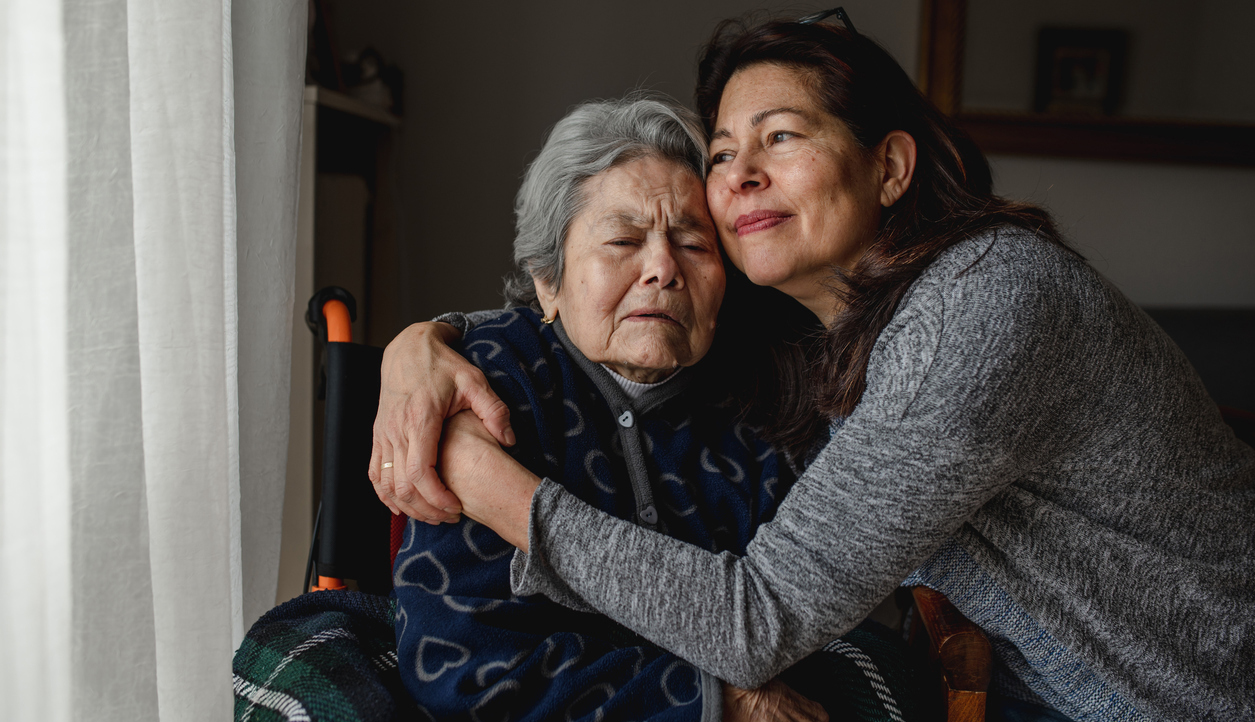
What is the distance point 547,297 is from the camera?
131 cm

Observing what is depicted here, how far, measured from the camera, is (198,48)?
3.32 feet

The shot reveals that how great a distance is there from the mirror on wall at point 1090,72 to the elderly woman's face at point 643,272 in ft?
6.21

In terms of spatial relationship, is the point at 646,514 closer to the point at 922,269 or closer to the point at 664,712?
the point at 664,712

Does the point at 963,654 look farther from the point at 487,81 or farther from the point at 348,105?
the point at 487,81

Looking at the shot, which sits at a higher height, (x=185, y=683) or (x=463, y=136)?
(x=463, y=136)

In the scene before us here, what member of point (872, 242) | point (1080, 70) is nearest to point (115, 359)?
point (872, 242)

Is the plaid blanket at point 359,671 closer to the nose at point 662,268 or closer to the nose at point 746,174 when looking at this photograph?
the nose at point 662,268

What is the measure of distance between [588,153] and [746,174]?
261 millimetres

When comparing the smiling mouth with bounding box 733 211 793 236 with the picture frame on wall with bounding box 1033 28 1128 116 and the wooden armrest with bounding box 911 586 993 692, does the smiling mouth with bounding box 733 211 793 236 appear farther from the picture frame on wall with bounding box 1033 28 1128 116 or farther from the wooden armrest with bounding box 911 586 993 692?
the picture frame on wall with bounding box 1033 28 1128 116

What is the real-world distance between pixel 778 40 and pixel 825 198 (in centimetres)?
27

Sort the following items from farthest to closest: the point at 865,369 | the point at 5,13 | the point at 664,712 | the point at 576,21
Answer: the point at 576,21 < the point at 865,369 < the point at 664,712 < the point at 5,13

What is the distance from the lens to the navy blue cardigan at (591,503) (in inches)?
37.4

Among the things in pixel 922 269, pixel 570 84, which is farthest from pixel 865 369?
pixel 570 84

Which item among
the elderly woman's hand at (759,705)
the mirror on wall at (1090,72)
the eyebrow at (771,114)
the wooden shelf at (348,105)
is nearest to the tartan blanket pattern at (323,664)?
the elderly woman's hand at (759,705)
